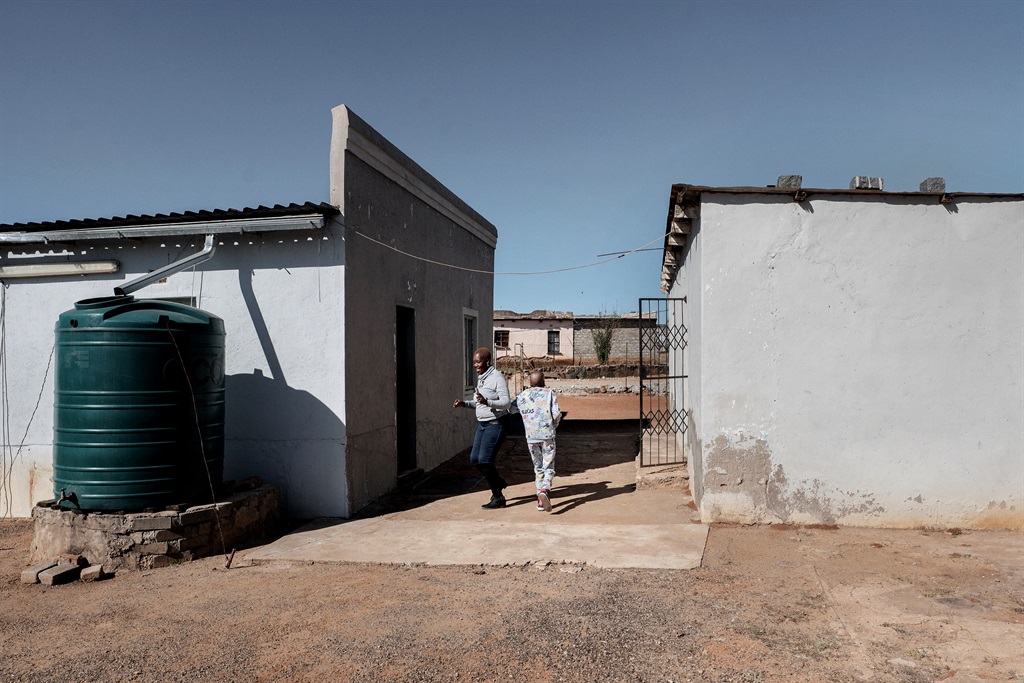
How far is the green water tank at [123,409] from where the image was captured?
18.5ft

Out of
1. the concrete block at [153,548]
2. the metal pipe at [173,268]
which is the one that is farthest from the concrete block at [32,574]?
the metal pipe at [173,268]

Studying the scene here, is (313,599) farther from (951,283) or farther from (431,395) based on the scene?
(951,283)

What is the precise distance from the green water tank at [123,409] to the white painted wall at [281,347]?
48.0 inches

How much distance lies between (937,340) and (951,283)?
1.72ft

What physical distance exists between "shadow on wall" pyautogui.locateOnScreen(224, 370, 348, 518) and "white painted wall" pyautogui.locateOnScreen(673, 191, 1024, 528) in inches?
146

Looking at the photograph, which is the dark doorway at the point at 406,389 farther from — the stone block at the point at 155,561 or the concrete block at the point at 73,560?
the concrete block at the point at 73,560

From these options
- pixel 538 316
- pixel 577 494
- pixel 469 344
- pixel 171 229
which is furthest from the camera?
pixel 538 316

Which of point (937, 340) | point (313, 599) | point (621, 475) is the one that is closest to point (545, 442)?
point (621, 475)

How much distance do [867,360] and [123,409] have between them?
6.38 meters

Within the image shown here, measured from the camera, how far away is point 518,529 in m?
6.43

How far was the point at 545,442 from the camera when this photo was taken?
7.13 meters

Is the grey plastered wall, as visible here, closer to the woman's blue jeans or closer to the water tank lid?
the woman's blue jeans

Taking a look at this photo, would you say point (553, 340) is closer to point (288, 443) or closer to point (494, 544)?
point (288, 443)

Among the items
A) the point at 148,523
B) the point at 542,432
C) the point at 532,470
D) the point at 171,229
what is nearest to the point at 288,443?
the point at 148,523
